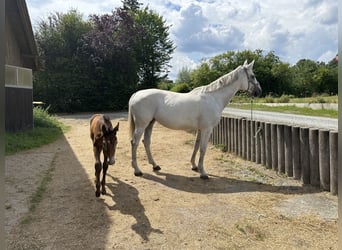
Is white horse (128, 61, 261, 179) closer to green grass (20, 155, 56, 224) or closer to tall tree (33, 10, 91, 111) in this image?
green grass (20, 155, 56, 224)

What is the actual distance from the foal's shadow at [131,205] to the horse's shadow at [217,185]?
60 centimetres

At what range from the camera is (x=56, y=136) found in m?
9.70

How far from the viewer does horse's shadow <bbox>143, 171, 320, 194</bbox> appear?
427cm

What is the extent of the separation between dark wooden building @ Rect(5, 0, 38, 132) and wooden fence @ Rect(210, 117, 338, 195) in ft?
23.2

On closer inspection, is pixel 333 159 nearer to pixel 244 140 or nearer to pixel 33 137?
pixel 244 140

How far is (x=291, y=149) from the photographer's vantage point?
4.88 meters

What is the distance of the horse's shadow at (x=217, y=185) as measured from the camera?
4270 mm

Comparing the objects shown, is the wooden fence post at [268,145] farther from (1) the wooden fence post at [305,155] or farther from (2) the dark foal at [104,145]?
(2) the dark foal at [104,145]

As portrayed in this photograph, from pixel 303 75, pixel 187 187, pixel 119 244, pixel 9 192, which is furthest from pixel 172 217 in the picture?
pixel 303 75

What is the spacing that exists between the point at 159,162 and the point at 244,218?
298 centimetres

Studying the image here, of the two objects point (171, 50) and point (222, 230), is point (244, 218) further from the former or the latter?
point (171, 50)

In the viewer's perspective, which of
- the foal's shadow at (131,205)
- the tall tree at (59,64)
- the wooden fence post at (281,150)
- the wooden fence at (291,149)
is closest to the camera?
the foal's shadow at (131,205)

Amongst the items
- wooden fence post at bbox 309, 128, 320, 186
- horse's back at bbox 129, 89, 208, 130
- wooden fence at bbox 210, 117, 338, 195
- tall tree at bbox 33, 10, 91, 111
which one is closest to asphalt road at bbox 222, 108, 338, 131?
wooden fence at bbox 210, 117, 338, 195

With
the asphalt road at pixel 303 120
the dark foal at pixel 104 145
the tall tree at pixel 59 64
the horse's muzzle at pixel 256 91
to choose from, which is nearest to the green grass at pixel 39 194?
the dark foal at pixel 104 145
